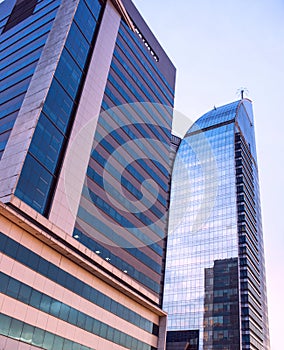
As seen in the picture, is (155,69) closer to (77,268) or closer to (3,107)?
(3,107)

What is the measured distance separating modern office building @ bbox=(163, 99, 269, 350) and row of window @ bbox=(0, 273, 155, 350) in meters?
97.6

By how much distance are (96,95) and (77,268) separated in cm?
2690

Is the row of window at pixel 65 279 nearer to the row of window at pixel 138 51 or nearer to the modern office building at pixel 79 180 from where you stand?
the modern office building at pixel 79 180

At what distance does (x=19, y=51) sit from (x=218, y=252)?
120 meters

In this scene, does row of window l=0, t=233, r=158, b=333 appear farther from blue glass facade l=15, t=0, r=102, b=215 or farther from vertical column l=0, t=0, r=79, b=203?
blue glass facade l=15, t=0, r=102, b=215

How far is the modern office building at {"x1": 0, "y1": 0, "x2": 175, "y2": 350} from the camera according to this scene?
42.2m

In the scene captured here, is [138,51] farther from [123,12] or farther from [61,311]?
[61,311]

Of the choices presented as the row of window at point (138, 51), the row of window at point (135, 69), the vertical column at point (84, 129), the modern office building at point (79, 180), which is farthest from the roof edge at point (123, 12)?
the row of window at point (135, 69)

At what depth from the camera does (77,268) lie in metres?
48.1

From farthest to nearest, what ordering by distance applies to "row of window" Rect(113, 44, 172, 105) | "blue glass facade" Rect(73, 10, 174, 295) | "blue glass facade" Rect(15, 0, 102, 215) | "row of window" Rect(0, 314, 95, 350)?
"row of window" Rect(113, 44, 172, 105)
"blue glass facade" Rect(73, 10, 174, 295)
"blue glass facade" Rect(15, 0, 102, 215)
"row of window" Rect(0, 314, 95, 350)

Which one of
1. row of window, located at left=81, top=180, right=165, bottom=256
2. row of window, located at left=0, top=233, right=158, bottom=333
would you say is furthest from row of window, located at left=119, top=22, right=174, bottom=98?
row of window, located at left=0, top=233, right=158, bottom=333

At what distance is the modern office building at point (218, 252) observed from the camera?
144125 mm

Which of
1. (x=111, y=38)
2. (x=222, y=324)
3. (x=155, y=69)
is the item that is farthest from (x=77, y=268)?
(x=222, y=324)

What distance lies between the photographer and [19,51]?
63656mm
